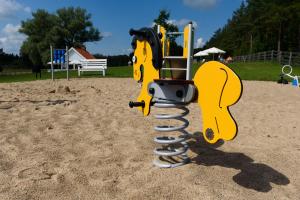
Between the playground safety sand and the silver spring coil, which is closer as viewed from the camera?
the playground safety sand

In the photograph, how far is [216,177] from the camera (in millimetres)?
2898

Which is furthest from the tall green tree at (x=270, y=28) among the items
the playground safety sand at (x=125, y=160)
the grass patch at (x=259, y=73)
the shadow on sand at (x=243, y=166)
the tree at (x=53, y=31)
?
the shadow on sand at (x=243, y=166)

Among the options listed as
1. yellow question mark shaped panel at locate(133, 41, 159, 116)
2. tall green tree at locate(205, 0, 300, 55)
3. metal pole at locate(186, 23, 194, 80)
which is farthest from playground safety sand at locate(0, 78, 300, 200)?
tall green tree at locate(205, 0, 300, 55)

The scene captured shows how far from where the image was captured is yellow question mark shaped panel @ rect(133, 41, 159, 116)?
307 centimetres

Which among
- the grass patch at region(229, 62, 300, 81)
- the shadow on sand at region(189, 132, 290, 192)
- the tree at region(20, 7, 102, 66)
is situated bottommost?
the shadow on sand at region(189, 132, 290, 192)

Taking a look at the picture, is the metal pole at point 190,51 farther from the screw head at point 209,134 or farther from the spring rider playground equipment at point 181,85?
the screw head at point 209,134

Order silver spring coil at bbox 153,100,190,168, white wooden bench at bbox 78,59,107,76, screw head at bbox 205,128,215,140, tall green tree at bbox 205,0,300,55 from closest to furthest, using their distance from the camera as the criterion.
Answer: screw head at bbox 205,128,215,140 < silver spring coil at bbox 153,100,190,168 < white wooden bench at bbox 78,59,107,76 < tall green tree at bbox 205,0,300,55

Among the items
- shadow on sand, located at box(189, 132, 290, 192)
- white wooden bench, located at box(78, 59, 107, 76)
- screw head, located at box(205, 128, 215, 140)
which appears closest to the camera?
screw head, located at box(205, 128, 215, 140)

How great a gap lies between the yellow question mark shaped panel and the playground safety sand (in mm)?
648

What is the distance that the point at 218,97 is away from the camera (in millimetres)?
2520

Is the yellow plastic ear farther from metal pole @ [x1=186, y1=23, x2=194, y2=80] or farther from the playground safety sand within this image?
the playground safety sand

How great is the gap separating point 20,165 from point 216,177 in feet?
6.19

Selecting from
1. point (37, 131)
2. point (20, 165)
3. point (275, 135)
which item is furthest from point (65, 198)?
point (275, 135)

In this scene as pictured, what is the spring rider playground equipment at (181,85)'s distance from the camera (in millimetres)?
2453
